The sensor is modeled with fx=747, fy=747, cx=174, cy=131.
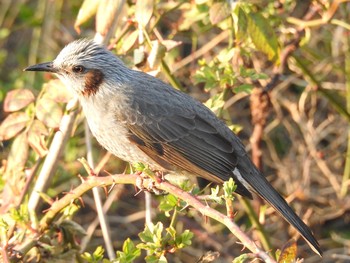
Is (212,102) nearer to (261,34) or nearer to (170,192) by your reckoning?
(261,34)

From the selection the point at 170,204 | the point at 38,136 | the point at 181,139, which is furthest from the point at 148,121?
the point at 170,204

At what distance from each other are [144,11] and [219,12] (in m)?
0.44

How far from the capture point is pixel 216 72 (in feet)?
13.5

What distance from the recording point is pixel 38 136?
155 inches

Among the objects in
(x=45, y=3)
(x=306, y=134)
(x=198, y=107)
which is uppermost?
(x=45, y=3)

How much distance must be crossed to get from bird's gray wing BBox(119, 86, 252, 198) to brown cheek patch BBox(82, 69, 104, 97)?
26 cm

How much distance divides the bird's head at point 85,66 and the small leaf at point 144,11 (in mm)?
446

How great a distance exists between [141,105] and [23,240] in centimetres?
104

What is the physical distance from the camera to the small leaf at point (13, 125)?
3.98 metres

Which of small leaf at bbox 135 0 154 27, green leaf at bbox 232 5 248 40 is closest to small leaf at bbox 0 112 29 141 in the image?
small leaf at bbox 135 0 154 27

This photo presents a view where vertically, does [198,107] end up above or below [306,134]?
above

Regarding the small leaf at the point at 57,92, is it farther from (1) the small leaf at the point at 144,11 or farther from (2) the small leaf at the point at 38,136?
(1) the small leaf at the point at 144,11

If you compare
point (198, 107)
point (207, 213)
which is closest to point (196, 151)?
point (198, 107)

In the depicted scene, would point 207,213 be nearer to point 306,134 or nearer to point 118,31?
point 118,31
